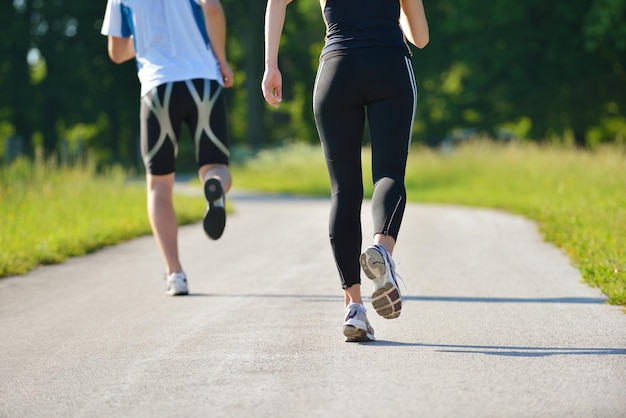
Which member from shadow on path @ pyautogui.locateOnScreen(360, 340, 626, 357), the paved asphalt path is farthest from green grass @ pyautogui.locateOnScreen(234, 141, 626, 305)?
shadow on path @ pyautogui.locateOnScreen(360, 340, 626, 357)

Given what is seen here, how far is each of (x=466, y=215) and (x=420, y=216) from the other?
0.66m

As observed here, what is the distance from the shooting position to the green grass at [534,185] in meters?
8.53

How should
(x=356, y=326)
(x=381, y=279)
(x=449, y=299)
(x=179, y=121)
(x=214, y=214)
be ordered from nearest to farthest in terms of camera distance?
(x=381, y=279), (x=356, y=326), (x=449, y=299), (x=214, y=214), (x=179, y=121)

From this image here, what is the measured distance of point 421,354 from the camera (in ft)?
15.8

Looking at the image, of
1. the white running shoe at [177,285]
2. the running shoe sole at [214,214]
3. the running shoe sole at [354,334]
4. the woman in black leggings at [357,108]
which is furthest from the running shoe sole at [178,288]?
the running shoe sole at [354,334]

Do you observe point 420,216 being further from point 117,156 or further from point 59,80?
point 117,156

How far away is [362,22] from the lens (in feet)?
16.9

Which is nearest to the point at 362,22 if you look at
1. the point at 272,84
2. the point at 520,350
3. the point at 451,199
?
the point at 272,84

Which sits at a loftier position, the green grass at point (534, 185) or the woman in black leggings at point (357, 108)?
the woman in black leggings at point (357, 108)

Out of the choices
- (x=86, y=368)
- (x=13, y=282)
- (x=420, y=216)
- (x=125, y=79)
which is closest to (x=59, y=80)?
(x=125, y=79)

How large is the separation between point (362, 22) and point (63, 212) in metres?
8.35

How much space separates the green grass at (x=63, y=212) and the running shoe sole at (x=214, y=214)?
2283 mm

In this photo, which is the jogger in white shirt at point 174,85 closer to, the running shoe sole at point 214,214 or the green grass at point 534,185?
the running shoe sole at point 214,214

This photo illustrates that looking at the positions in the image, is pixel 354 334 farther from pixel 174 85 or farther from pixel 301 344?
pixel 174 85
